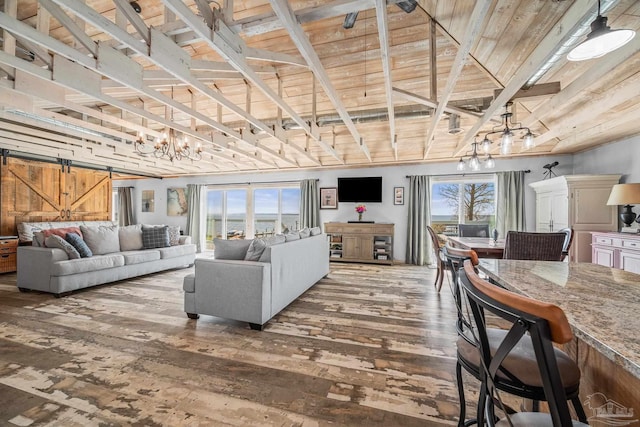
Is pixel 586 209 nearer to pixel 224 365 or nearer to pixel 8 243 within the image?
pixel 224 365

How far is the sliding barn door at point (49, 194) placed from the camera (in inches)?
205

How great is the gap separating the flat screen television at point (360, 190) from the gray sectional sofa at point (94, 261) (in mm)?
3967

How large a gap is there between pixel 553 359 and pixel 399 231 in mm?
6131

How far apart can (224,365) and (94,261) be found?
10.9 feet

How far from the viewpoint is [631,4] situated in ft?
6.28

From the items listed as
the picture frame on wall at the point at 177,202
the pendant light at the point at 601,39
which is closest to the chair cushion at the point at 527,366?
the pendant light at the point at 601,39

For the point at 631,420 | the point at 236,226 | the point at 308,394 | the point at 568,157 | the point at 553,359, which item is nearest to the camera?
the point at 553,359

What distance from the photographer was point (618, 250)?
3.51 metres

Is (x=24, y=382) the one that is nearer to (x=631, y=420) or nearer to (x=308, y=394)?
(x=308, y=394)

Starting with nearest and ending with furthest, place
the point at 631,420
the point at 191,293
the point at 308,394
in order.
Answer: the point at 631,420 < the point at 308,394 < the point at 191,293

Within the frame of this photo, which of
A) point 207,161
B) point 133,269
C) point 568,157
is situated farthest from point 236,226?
point 568,157

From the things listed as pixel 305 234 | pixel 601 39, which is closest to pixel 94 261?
pixel 305 234

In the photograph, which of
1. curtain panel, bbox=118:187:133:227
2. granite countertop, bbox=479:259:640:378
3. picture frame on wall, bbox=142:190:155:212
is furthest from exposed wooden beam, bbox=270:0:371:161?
curtain panel, bbox=118:187:133:227

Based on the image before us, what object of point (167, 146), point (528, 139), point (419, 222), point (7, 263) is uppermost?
point (167, 146)
